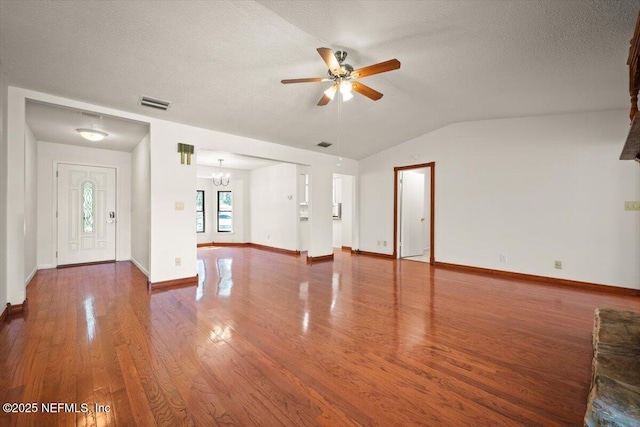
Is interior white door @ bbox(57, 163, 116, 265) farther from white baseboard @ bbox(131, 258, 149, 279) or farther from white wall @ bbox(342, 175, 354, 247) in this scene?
white wall @ bbox(342, 175, 354, 247)

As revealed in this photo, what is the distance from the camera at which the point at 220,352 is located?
2.31m

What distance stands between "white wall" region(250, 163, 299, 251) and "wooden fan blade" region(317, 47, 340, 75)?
4693mm

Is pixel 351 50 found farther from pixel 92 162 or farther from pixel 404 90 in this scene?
pixel 92 162

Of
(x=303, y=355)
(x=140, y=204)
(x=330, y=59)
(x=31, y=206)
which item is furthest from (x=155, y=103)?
(x=303, y=355)

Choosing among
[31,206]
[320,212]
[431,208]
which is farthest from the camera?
[320,212]

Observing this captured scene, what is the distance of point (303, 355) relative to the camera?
2283 millimetres

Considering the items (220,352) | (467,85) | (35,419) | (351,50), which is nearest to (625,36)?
(467,85)

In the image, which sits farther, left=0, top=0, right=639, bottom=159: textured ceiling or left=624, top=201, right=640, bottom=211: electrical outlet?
left=624, top=201, right=640, bottom=211: electrical outlet

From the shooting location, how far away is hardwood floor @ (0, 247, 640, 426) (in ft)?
5.44

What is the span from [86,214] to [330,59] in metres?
6.42

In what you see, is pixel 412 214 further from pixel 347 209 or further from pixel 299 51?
pixel 299 51

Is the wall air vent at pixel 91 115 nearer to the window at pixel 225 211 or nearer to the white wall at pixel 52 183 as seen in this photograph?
the white wall at pixel 52 183

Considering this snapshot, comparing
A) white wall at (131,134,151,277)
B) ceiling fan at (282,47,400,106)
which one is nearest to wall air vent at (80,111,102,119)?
white wall at (131,134,151,277)

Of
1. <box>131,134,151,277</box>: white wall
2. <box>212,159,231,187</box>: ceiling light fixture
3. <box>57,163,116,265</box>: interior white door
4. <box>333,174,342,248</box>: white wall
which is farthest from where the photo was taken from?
<box>333,174,342,248</box>: white wall
